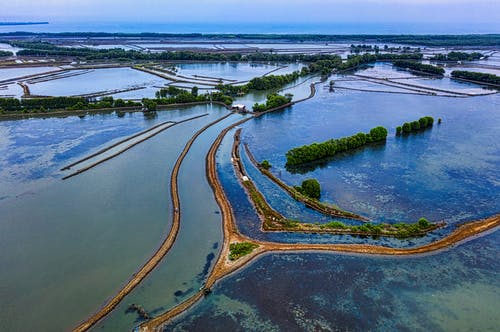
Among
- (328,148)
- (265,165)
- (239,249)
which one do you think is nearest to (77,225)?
(239,249)

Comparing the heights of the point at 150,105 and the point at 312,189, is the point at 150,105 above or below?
above

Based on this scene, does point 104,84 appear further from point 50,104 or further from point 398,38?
point 398,38

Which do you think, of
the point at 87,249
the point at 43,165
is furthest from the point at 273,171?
the point at 43,165

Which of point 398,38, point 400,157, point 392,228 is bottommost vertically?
point 392,228

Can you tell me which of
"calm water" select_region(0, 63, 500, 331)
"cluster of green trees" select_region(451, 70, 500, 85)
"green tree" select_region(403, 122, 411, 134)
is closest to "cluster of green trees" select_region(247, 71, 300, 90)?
"calm water" select_region(0, 63, 500, 331)

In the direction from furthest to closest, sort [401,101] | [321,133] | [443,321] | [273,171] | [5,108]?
[401,101] → [5,108] → [321,133] → [273,171] → [443,321]

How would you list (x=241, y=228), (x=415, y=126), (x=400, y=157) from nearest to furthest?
(x=241, y=228) → (x=400, y=157) → (x=415, y=126)

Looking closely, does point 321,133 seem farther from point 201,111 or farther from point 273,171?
point 201,111
